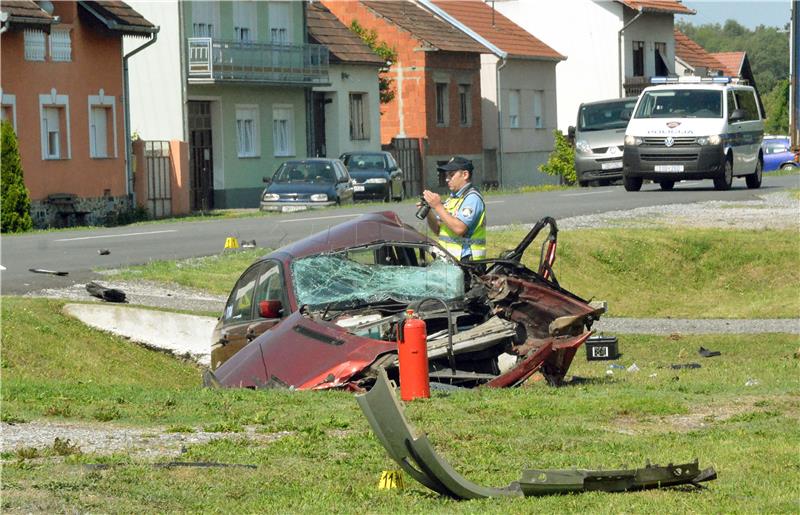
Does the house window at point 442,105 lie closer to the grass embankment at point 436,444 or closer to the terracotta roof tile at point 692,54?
the terracotta roof tile at point 692,54

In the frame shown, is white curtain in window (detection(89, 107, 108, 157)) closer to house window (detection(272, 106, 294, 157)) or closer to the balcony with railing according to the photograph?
the balcony with railing

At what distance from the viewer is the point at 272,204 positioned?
120 feet

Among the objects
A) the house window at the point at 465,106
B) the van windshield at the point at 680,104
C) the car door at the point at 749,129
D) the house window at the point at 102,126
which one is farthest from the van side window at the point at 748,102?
the house window at the point at 465,106

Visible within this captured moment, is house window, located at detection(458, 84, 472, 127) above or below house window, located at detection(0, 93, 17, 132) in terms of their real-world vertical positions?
above

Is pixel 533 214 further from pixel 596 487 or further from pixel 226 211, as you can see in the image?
pixel 596 487

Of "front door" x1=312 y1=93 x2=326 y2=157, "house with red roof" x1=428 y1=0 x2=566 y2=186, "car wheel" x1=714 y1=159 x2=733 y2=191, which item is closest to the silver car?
"car wheel" x1=714 y1=159 x2=733 y2=191

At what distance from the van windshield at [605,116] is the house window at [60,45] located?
14079 millimetres

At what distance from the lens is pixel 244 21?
50312 mm

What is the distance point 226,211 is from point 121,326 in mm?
28691

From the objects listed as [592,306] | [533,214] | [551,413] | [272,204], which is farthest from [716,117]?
[551,413]

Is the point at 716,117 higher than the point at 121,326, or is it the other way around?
the point at 716,117

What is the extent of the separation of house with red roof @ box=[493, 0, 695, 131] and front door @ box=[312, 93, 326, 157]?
20090mm

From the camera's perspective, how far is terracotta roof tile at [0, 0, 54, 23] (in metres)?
35.5

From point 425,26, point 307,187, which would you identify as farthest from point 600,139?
point 425,26
